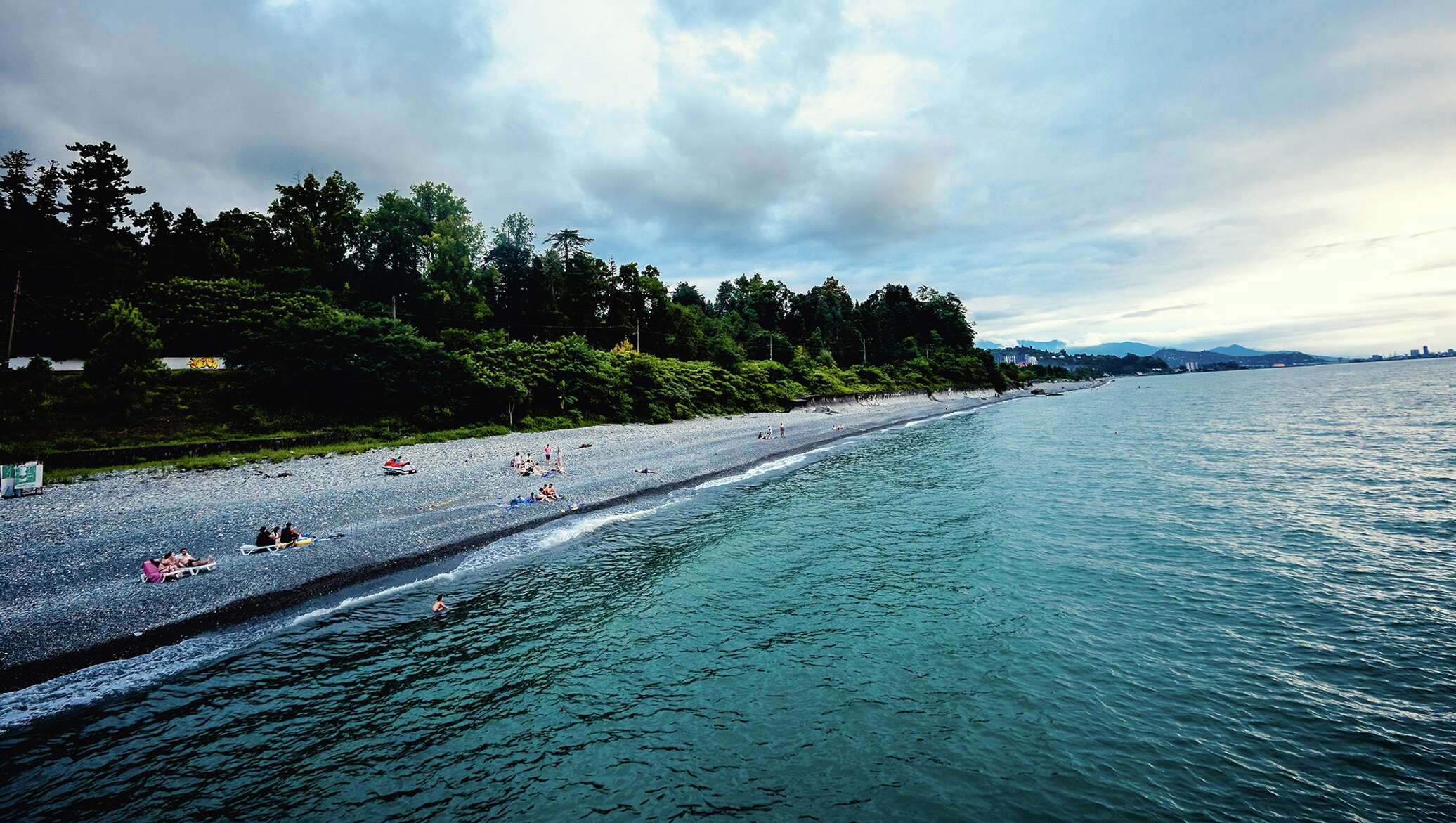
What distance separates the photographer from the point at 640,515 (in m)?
26.3

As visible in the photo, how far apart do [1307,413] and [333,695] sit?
105227mm

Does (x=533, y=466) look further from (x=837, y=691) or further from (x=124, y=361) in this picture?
(x=124, y=361)

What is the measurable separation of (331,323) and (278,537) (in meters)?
25.5

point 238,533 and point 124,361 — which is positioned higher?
point 124,361

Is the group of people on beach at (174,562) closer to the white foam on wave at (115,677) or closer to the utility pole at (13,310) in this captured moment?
the white foam on wave at (115,677)

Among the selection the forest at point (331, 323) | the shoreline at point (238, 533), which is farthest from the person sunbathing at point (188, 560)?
the forest at point (331, 323)

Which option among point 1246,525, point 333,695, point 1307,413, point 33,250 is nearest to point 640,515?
point 333,695

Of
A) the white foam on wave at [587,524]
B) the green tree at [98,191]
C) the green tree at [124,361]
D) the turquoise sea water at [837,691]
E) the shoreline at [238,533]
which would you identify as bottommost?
the turquoise sea water at [837,691]

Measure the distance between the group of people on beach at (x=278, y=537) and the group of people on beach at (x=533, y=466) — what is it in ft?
38.7

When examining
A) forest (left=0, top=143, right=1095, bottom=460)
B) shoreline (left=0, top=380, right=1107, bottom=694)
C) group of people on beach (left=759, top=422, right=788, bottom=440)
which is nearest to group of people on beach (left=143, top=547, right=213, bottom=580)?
shoreline (left=0, top=380, right=1107, bottom=694)

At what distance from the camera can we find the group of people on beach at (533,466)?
30.8 m

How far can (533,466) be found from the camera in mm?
30938

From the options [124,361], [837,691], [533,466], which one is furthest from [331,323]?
[837,691]

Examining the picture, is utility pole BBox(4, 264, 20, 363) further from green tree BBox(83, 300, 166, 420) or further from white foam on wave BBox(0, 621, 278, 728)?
white foam on wave BBox(0, 621, 278, 728)
